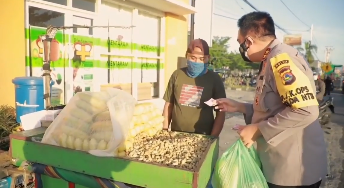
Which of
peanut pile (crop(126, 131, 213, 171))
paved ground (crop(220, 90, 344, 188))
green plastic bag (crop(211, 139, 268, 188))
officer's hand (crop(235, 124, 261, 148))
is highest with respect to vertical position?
officer's hand (crop(235, 124, 261, 148))

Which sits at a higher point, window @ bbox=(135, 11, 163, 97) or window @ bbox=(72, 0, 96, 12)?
window @ bbox=(72, 0, 96, 12)

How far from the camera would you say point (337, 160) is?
5504 millimetres

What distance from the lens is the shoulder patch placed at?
143 centimetres

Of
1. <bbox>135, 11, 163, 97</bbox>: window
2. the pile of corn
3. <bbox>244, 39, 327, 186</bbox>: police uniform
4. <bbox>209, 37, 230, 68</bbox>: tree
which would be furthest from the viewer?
<bbox>209, 37, 230, 68</bbox>: tree

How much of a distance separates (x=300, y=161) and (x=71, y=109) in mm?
1482

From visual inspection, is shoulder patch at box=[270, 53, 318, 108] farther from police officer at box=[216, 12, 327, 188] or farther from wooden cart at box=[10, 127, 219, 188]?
wooden cart at box=[10, 127, 219, 188]

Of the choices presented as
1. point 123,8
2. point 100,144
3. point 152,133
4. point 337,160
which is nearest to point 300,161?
point 152,133

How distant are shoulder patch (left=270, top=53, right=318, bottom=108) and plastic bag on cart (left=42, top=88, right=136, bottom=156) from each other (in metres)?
0.92


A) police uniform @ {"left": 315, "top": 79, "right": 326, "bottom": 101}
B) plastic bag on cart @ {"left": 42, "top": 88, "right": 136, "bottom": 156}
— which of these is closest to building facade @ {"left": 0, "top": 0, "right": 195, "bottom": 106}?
A: plastic bag on cart @ {"left": 42, "top": 88, "right": 136, "bottom": 156}

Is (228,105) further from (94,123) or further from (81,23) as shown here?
(81,23)

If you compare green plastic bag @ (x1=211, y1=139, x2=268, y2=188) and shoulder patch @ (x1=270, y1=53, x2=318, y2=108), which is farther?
green plastic bag @ (x1=211, y1=139, x2=268, y2=188)

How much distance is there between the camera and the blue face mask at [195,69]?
2.77 metres

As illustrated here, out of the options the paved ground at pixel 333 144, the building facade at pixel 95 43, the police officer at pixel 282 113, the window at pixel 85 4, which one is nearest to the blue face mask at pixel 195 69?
the police officer at pixel 282 113

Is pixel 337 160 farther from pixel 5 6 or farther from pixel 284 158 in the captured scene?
pixel 5 6
